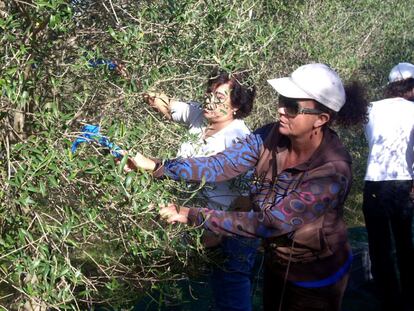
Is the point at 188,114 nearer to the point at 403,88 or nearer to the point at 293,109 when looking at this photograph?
the point at 293,109

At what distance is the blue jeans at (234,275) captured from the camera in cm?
331

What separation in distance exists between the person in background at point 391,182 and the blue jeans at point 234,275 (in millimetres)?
1828

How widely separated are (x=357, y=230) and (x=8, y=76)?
5917 millimetres

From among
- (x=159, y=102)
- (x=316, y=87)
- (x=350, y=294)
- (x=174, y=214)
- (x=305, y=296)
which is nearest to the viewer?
(x=174, y=214)

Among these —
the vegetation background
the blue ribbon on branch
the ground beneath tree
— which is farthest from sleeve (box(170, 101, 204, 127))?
the ground beneath tree

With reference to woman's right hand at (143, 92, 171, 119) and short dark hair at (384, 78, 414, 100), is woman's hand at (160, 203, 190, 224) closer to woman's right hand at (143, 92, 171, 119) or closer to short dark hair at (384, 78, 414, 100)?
woman's right hand at (143, 92, 171, 119)

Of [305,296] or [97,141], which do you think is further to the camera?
[305,296]

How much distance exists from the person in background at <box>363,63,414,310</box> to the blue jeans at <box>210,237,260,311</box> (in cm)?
183

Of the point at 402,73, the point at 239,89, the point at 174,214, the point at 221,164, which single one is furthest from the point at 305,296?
the point at 402,73

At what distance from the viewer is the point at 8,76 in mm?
2217

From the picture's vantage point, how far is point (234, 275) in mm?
3389

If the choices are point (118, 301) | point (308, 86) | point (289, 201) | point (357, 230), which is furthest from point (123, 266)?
point (357, 230)

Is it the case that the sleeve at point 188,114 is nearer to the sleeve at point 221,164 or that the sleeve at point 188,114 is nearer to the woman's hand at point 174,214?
the sleeve at point 221,164

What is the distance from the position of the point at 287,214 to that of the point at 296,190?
0.12 m
